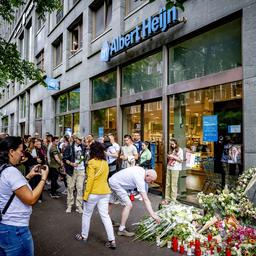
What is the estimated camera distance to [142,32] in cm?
1036

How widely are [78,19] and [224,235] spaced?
47.7ft

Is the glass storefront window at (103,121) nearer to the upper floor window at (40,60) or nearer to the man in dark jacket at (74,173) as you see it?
the man in dark jacket at (74,173)

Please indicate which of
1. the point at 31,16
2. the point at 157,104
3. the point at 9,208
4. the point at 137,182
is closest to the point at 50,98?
the point at 31,16

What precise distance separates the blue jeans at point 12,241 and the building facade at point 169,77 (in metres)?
5.49

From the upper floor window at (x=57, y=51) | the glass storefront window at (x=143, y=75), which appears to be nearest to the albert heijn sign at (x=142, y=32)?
the glass storefront window at (x=143, y=75)

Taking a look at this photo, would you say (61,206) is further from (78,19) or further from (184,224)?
(78,19)

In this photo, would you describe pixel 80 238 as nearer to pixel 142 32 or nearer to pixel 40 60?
pixel 142 32

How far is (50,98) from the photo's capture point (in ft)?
67.7

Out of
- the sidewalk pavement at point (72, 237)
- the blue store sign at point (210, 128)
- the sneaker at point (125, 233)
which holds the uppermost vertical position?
the blue store sign at point (210, 128)

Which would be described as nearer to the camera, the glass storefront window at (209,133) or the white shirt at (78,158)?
the glass storefront window at (209,133)

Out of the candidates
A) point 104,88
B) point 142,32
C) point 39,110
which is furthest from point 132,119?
point 39,110

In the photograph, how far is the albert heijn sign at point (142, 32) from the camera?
9102 mm

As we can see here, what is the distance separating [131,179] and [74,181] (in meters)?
2.77

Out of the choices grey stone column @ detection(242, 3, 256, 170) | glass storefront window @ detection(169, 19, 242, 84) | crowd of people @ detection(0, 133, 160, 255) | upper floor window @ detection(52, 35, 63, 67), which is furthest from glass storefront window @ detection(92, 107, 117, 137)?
upper floor window @ detection(52, 35, 63, 67)
